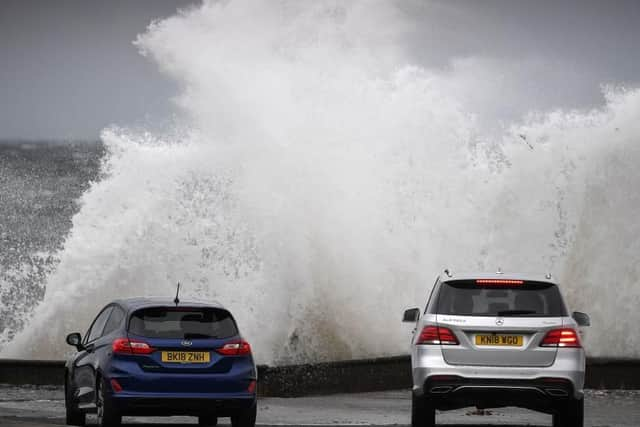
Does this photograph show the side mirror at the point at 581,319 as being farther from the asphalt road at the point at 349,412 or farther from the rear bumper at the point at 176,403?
the rear bumper at the point at 176,403

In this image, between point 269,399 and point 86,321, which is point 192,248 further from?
point 269,399

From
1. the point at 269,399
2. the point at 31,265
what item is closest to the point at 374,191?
the point at 269,399

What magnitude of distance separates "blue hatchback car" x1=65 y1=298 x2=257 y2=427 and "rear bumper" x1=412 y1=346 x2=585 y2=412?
1712 millimetres

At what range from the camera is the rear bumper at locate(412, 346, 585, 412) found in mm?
11125

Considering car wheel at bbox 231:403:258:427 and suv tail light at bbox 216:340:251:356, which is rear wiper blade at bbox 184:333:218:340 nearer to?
suv tail light at bbox 216:340:251:356

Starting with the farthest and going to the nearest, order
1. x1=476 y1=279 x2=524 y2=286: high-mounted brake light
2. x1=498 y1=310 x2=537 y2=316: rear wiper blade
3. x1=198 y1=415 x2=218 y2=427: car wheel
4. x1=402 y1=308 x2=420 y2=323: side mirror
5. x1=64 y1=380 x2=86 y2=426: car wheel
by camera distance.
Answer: x1=198 y1=415 x2=218 y2=427: car wheel
x1=64 y1=380 x2=86 y2=426: car wheel
x1=402 y1=308 x2=420 y2=323: side mirror
x1=476 y1=279 x2=524 y2=286: high-mounted brake light
x1=498 y1=310 x2=537 y2=316: rear wiper blade

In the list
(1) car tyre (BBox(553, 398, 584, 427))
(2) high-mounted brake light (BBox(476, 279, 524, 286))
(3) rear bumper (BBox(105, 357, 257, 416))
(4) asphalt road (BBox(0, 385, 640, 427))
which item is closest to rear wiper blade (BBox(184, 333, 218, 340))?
(3) rear bumper (BBox(105, 357, 257, 416))

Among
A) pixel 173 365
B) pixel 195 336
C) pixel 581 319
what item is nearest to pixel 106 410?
pixel 173 365

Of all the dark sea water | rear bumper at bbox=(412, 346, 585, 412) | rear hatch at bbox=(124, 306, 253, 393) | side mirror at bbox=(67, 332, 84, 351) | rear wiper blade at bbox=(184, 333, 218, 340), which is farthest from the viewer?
the dark sea water

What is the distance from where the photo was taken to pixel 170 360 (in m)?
11.6

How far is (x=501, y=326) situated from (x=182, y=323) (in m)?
2.84

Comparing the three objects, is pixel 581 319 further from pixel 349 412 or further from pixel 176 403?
A: pixel 349 412

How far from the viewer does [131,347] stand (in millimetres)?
11531

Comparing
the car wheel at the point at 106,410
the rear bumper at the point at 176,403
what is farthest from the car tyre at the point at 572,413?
the car wheel at the point at 106,410
